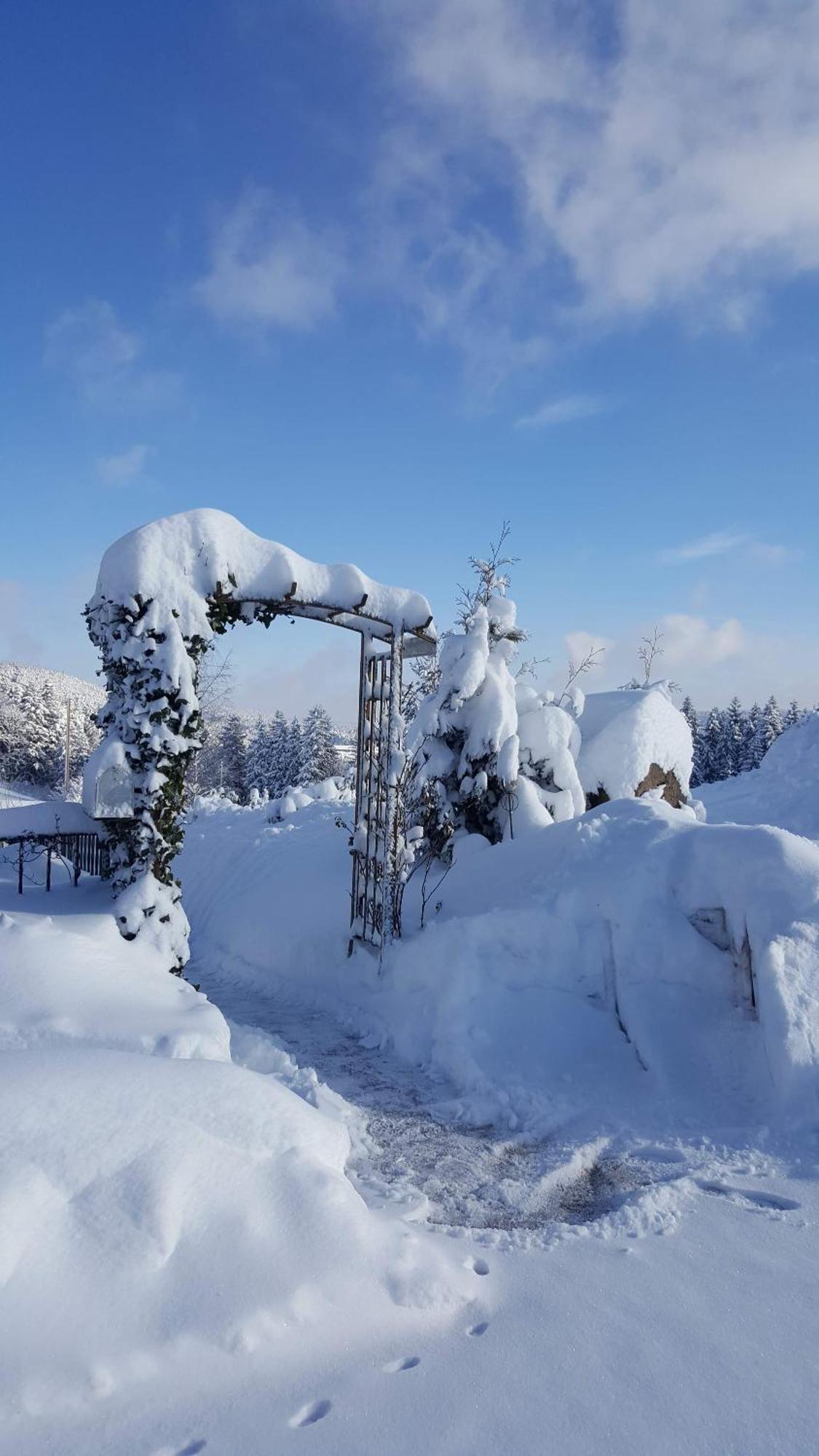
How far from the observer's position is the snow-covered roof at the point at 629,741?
42.6ft

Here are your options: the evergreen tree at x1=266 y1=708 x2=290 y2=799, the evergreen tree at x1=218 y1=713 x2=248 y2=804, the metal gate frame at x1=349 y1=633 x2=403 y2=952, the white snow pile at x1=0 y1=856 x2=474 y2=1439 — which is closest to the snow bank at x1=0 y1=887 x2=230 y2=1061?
the white snow pile at x1=0 y1=856 x2=474 y2=1439

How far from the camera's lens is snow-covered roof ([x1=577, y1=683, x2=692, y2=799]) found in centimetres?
1298

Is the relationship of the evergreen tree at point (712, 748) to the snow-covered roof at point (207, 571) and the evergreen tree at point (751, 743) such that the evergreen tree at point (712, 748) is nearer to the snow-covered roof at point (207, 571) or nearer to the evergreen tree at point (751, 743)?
the evergreen tree at point (751, 743)

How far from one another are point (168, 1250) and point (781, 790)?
24.0 meters

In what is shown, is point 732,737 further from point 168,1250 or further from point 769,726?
A: point 168,1250

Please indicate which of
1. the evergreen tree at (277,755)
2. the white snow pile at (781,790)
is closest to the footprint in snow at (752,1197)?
the white snow pile at (781,790)

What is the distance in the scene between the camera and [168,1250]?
2.94 meters

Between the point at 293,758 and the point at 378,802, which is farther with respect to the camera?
the point at 293,758

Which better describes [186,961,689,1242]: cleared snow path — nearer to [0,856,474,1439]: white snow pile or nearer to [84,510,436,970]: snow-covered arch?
[0,856,474,1439]: white snow pile

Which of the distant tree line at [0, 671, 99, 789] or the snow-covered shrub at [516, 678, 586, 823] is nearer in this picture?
the snow-covered shrub at [516, 678, 586, 823]

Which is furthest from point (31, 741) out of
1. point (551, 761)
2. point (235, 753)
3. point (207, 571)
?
point (207, 571)

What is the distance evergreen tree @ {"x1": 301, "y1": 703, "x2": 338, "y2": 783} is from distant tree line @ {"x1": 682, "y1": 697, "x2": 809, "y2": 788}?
21821 millimetres

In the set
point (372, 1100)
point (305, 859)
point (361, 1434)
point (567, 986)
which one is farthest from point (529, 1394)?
point (305, 859)

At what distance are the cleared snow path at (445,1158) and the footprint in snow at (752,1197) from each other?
180 mm
